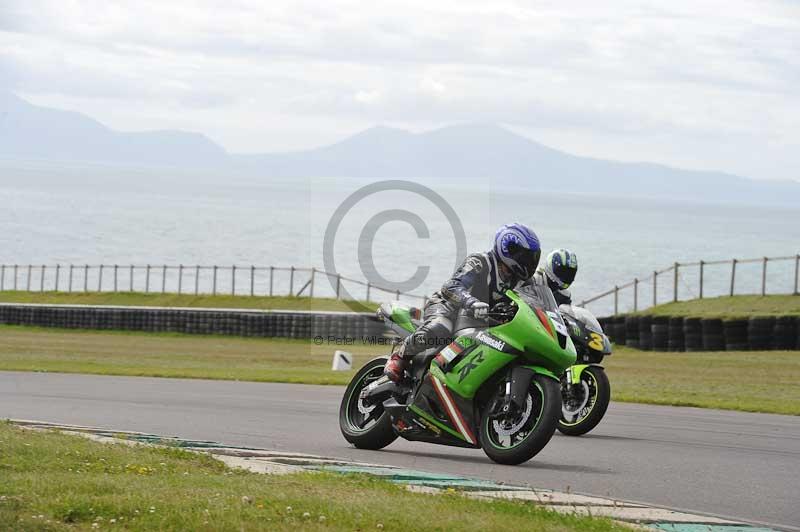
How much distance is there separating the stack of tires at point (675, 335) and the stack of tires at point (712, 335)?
71 centimetres

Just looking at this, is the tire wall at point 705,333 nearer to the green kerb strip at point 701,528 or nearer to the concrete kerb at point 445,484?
the concrete kerb at point 445,484

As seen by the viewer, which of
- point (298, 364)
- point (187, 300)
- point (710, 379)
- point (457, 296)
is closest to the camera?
point (457, 296)

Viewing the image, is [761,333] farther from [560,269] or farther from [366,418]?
[366,418]

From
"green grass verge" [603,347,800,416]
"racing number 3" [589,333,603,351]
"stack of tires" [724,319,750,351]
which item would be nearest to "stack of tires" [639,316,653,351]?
"green grass verge" [603,347,800,416]

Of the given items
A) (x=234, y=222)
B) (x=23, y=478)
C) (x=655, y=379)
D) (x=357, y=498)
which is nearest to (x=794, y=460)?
(x=357, y=498)

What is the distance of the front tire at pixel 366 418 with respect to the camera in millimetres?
10602

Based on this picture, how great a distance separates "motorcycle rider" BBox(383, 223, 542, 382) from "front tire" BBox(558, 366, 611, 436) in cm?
190

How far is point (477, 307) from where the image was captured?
366 inches

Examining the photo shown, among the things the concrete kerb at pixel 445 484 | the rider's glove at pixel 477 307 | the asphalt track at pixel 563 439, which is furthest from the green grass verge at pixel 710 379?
the concrete kerb at pixel 445 484

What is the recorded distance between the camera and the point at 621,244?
148 metres

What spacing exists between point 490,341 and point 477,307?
0.91 feet

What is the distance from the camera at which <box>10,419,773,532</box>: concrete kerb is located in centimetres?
709

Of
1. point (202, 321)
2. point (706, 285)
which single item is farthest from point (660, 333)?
point (706, 285)

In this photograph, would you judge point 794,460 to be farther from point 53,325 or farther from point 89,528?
point 53,325
